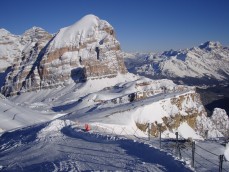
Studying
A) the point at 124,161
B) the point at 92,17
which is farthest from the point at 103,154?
the point at 92,17

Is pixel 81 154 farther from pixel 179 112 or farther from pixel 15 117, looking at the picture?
pixel 15 117

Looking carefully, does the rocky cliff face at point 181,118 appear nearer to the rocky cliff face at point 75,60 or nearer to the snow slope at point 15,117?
the snow slope at point 15,117

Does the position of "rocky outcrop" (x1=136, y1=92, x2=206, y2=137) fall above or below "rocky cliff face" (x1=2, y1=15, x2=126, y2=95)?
below

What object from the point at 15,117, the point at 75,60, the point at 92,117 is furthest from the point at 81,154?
the point at 75,60

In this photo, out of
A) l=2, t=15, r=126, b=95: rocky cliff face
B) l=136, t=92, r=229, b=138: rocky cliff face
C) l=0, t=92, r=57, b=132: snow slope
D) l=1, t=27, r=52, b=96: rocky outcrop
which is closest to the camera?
l=136, t=92, r=229, b=138: rocky cliff face

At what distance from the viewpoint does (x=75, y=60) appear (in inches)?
6275

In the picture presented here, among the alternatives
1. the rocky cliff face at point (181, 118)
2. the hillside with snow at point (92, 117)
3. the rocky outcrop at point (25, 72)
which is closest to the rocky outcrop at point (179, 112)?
the rocky cliff face at point (181, 118)

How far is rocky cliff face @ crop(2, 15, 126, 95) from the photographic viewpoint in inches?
6029

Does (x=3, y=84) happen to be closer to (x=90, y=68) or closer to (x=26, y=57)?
(x=26, y=57)

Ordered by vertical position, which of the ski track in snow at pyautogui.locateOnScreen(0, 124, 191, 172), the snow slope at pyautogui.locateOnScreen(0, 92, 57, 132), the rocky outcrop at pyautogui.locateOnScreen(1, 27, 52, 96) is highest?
the rocky outcrop at pyautogui.locateOnScreen(1, 27, 52, 96)

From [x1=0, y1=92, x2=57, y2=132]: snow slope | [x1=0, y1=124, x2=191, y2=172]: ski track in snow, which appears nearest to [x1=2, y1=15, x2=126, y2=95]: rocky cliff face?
[x1=0, y1=92, x2=57, y2=132]: snow slope

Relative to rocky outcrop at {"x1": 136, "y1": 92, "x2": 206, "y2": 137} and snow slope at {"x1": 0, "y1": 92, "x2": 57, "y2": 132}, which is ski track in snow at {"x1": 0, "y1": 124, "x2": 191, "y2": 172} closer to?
rocky outcrop at {"x1": 136, "y1": 92, "x2": 206, "y2": 137}

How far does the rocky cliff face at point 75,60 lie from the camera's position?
153 m

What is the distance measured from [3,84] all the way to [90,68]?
159 feet
